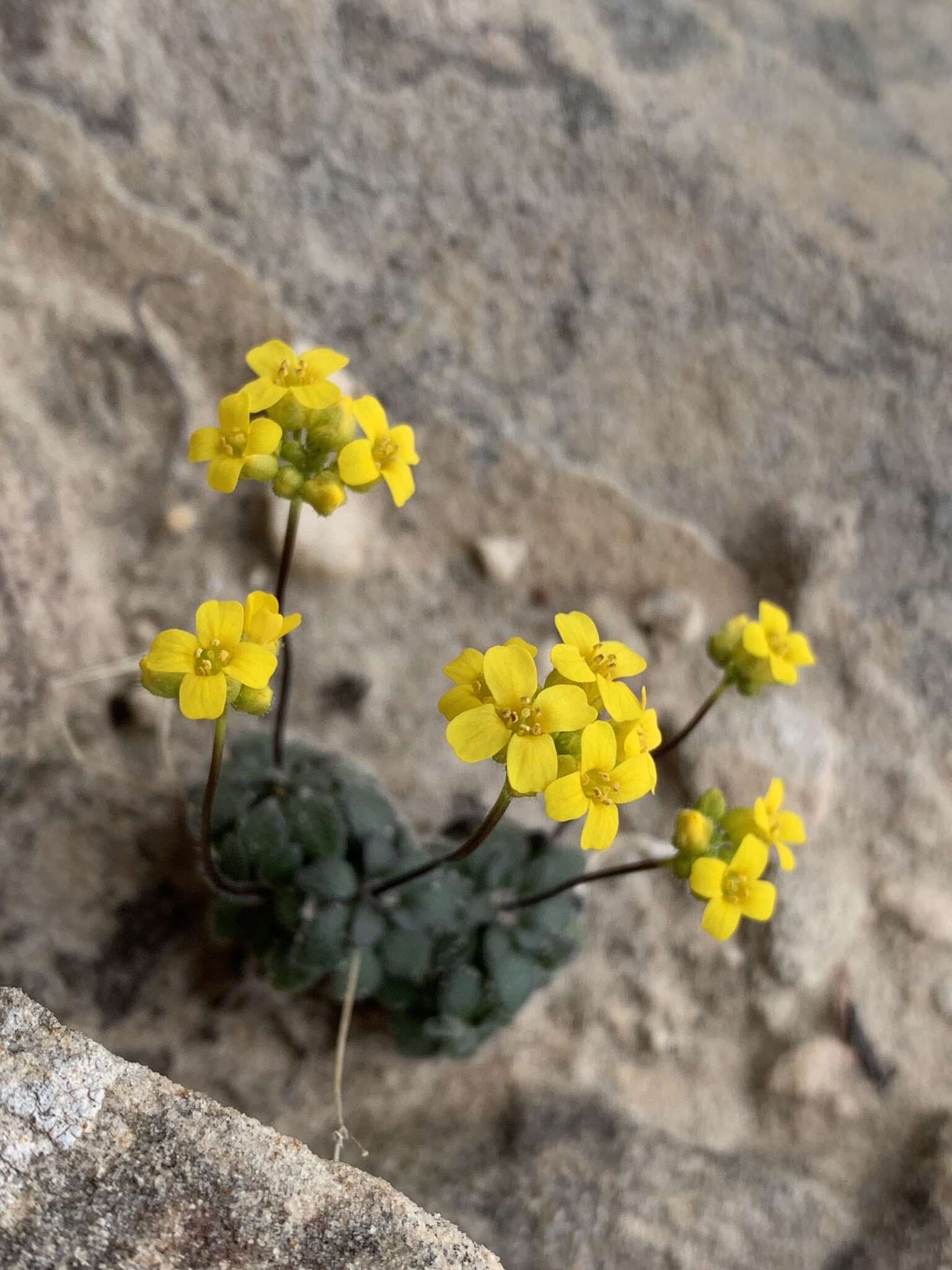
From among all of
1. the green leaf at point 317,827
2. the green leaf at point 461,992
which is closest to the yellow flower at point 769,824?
the green leaf at point 461,992

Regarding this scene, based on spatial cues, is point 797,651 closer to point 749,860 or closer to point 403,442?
point 749,860

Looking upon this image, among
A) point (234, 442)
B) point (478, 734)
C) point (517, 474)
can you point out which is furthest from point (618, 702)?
point (517, 474)

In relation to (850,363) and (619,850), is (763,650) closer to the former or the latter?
(619,850)

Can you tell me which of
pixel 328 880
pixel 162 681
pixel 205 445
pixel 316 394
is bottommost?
pixel 328 880

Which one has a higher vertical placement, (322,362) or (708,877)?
(322,362)

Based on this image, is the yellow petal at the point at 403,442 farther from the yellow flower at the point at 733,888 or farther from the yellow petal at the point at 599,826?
the yellow flower at the point at 733,888

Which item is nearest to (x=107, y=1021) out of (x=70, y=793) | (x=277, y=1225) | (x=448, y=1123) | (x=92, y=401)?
(x=70, y=793)

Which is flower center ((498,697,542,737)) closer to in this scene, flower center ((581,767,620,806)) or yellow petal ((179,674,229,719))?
flower center ((581,767,620,806))
